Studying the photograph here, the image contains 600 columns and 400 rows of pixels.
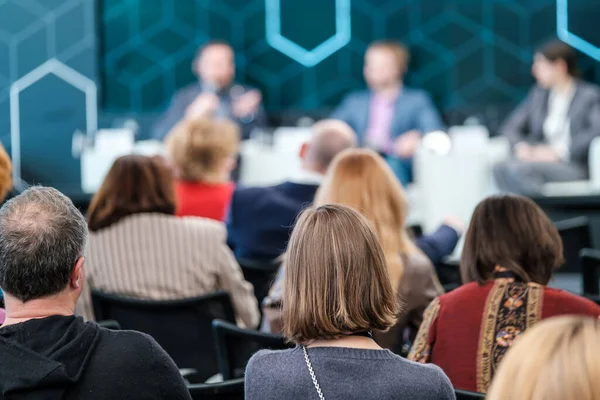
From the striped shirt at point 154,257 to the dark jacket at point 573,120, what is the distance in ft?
12.9

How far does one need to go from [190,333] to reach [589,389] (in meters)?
2.03

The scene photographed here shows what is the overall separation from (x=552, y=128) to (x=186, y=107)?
2560mm

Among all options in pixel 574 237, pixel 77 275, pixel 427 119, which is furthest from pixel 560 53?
pixel 77 275

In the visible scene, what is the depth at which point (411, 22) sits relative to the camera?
7621 mm

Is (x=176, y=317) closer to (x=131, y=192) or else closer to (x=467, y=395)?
(x=131, y=192)

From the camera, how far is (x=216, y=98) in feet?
23.6

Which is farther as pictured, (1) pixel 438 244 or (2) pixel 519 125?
(2) pixel 519 125

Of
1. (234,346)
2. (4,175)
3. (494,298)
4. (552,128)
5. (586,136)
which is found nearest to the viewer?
(494,298)

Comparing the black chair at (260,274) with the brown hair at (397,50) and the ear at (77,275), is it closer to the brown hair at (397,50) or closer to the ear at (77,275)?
the ear at (77,275)

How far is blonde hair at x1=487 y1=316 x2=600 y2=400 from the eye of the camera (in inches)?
39.8

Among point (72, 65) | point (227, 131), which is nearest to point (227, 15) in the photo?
point (72, 65)

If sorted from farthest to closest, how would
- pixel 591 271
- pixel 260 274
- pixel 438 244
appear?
pixel 260 274 < pixel 438 244 < pixel 591 271

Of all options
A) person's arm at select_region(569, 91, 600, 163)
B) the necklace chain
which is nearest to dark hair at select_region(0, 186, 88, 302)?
the necklace chain

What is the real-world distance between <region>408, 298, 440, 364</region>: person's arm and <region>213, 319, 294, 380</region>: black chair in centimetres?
30
